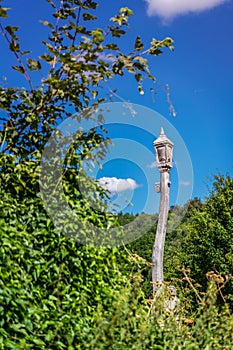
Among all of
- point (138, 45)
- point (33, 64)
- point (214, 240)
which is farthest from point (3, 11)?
point (214, 240)

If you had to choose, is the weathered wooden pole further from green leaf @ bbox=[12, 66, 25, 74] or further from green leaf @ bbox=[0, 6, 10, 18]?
green leaf @ bbox=[0, 6, 10, 18]

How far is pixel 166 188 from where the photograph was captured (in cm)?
631

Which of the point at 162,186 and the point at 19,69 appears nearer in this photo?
the point at 19,69

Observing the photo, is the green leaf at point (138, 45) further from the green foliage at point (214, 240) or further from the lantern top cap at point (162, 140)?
the green foliage at point (214, 240)

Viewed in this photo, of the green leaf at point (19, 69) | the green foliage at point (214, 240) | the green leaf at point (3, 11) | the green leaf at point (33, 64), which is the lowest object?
the green leaf at point (19, 69)

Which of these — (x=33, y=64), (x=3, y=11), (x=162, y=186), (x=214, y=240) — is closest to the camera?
(x=3, y=11)

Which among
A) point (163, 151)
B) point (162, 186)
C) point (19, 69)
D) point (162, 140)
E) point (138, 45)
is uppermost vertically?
point (162, 140)

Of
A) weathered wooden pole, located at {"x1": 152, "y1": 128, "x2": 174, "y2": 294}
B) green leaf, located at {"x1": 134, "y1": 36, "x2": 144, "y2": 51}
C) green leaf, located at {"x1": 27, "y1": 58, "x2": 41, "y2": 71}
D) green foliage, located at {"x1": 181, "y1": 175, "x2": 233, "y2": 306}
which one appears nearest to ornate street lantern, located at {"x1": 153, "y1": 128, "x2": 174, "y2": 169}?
weathered wooden pole, located at {"x1": 152, "y1": 128, "x2": 174, "y2": 294}

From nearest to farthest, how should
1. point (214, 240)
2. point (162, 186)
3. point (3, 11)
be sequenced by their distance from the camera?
point (3, 11), point (162, 186), point (214, 240)

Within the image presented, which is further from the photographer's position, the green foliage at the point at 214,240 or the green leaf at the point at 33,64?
the green foliage at the point at 214,240

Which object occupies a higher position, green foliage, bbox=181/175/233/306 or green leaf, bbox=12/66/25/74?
green foliage, bbox=181/175/233/306

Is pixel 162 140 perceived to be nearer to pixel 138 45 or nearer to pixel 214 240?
pixel 138 45

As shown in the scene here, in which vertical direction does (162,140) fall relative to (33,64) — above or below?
above

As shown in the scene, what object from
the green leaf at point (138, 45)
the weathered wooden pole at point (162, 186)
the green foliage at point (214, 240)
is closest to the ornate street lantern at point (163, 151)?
the weathered wooden pole at point (162, 186)
